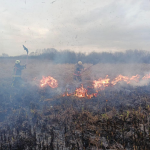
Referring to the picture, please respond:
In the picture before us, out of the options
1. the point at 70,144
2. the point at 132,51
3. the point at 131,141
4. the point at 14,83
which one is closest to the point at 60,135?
the point at 70,144

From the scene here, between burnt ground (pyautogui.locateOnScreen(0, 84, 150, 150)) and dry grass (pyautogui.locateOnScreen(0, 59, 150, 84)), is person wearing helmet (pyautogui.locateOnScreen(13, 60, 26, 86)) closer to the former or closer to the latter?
burnt ground (pyautogui.locateOnScreen(0, 84, 150, 150))

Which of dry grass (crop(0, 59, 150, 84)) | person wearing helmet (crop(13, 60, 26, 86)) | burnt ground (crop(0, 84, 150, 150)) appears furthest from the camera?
dry grass (crop(0, 59, 150, 84))

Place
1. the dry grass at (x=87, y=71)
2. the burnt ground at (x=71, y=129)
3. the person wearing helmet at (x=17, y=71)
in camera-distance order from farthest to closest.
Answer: the dry grass at (x=87, y=71) < the person wearing helmet at (x=17, y=71) < the burnt ground at (x=71, y=129)

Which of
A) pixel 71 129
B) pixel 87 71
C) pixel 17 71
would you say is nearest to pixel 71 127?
pixel 71 129

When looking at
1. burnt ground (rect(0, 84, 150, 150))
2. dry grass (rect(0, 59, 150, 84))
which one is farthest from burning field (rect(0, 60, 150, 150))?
dry grass (rect(0, 59, 150, 84))

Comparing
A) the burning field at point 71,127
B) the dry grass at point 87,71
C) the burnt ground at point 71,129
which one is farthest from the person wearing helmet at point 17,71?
the dry grass at point 87,71

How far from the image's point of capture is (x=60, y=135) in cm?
525

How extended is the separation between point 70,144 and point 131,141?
86.2 inches

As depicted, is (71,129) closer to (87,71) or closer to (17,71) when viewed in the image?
(17,71)

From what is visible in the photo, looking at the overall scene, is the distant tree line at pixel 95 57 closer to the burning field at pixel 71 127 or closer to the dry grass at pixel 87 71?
the dry grass at pixel 87 71

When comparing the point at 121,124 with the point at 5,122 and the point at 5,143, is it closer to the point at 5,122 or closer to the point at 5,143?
the point at 5,143

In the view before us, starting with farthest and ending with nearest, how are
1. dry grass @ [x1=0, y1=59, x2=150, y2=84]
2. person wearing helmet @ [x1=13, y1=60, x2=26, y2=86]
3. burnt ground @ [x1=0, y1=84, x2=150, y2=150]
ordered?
dry grass @ [x1=0, y1=59, x2=150, y2=84], person wearing helmet @ [x1=13, y1=60, x2=26, y2=86], burnt ground @ [x1=0, y1=84, x2=150, y2=150]

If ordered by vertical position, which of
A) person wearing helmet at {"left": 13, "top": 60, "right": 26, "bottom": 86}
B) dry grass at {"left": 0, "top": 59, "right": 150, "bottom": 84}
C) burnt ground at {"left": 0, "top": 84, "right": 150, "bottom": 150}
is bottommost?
burnt ground at {"left": 0, "top": 84, "right": 150, "bottom": 150}

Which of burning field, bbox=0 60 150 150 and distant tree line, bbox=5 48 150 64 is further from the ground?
distant tree line, bbox=5 48 150 64
